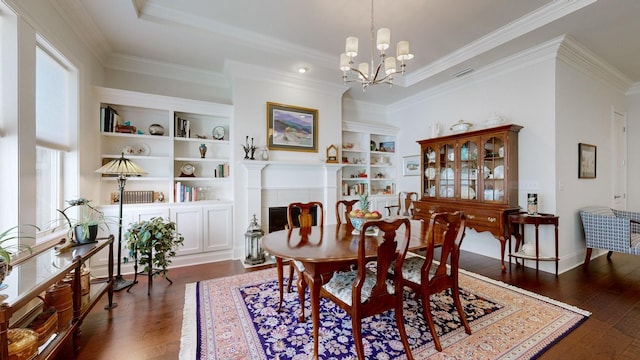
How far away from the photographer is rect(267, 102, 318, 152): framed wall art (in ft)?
13.4

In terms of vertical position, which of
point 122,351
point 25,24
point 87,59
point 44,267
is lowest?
point 122,351

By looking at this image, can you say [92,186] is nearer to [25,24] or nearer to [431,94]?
[25,24]

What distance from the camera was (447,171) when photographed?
4.21 meters

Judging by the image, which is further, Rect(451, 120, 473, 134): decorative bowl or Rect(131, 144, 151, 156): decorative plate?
Rect(451, 120, 473, 134): decorative bowl

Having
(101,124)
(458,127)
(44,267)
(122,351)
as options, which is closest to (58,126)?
(101,124)

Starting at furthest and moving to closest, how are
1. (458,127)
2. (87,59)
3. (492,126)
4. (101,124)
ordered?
1. (458,127)
2. (492,126)
3. (101,124)
4. (87,59)

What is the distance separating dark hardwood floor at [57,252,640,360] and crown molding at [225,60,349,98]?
282 centimetres

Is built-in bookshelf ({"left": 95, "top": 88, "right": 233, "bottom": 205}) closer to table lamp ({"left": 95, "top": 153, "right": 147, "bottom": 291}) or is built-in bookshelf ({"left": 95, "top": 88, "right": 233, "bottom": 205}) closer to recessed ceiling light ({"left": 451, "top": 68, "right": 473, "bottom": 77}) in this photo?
table lamp ({"left": 95, "top": 153, "right": 147, "bottom": 291})

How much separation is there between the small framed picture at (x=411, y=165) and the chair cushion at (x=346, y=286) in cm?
367

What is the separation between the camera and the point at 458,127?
411 centimetres

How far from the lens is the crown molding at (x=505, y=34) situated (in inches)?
103

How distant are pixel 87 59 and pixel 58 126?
101 cm

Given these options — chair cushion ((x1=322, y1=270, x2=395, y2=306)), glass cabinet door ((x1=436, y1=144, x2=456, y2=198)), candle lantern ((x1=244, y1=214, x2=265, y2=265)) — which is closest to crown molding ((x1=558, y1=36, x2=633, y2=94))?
glass cabinet door ((x1=436, y1=144, x2=456, y2=198))

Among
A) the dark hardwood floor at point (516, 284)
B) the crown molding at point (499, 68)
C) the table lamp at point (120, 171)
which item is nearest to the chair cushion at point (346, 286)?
the dark hardwood floor at point (516, 284)
